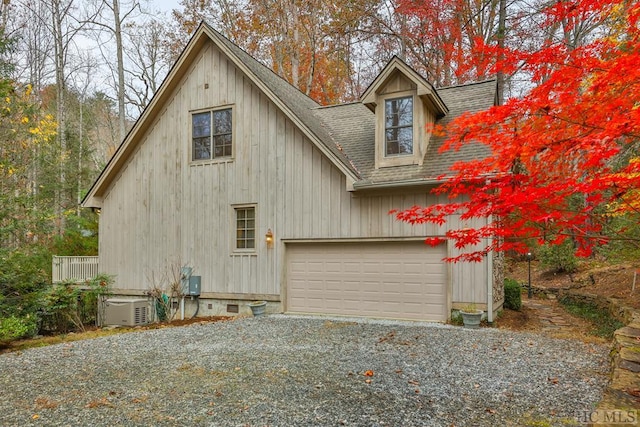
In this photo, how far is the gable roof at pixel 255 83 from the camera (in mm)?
9680

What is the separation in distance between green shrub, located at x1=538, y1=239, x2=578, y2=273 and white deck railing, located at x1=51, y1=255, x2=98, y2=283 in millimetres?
15502

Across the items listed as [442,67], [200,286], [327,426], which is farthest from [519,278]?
Result: [327,426]

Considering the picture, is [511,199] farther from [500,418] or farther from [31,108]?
[31,108]

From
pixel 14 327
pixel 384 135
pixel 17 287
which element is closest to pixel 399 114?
pixel 384 135

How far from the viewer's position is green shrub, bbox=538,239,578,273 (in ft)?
51.3

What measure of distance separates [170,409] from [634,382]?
4330mm

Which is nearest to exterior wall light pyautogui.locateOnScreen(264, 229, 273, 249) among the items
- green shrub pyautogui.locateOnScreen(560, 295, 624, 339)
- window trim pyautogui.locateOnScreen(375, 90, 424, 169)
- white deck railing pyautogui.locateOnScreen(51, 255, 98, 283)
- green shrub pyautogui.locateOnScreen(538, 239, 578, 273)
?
window trim pyautogui.locateOnScreen(375, 90, 424, 169)

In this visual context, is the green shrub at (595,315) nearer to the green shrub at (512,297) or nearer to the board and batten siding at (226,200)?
the green shrub at (512,297)

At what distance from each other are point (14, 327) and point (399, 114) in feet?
30.0

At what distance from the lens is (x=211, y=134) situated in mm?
11148

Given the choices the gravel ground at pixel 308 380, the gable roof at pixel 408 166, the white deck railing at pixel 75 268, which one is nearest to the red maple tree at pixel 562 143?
the gable roof at pixel 408 166

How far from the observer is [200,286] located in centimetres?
1093

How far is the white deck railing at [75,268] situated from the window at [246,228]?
4845 mm

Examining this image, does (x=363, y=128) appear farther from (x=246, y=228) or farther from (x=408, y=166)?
(x=246, y=228)
